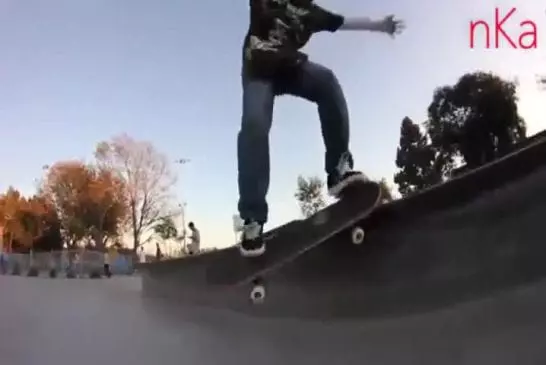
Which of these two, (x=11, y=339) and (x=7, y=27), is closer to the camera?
(x=11, y=339)

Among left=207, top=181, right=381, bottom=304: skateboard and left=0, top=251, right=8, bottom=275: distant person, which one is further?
left=0, top=251, right=8, bottom=275: distant person

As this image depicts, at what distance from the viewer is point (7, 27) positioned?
5.49 ft

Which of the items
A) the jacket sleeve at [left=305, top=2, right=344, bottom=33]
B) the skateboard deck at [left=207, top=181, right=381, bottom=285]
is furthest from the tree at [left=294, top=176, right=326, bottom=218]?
the jacket sleeve at [left=305, top=2, right=344, bottom=33]

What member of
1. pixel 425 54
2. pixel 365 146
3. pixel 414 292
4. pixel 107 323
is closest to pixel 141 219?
pixel 107 323

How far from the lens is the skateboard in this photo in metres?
1.54

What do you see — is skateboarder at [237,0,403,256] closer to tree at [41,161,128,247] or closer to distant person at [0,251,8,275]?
tree at [41,161,128,247]

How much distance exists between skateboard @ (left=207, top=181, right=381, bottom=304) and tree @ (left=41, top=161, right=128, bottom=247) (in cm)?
28

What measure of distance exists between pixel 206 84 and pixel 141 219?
370mm

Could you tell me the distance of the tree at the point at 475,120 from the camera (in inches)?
61.2

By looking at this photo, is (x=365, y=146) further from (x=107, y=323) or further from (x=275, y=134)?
(x=107, y=323)

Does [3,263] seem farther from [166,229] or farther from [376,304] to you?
[376,304]

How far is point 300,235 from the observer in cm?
155

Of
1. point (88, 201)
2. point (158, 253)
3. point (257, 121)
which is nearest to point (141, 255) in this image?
point (158, 253)

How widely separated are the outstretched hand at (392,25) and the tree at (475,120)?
176mm
